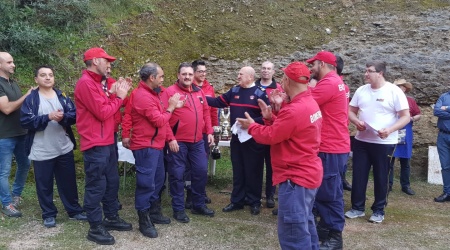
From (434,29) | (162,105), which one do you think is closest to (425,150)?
(434,29)

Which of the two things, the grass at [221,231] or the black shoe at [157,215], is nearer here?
the grass at [221,231]

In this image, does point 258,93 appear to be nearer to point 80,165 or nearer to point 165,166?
point 165,166

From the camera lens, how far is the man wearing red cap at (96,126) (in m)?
4.31

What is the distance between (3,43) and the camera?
7.55m

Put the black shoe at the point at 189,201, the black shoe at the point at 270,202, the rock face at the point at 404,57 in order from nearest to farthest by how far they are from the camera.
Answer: the black shoe at the point at 189,201, the black shoe at the point at 270,202, the rock face at the point at 404,57

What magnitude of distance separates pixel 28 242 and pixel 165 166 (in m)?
1.79

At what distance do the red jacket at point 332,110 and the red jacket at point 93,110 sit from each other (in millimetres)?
2129

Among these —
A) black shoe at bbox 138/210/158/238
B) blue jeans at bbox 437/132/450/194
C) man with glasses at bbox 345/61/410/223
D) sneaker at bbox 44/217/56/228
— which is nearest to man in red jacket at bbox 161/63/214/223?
black shoe at bbox 138/210/158/238

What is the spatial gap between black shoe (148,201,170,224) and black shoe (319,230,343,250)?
1.88 meters

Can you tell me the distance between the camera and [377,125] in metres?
5.24

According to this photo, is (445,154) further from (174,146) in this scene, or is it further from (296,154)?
(174,146)

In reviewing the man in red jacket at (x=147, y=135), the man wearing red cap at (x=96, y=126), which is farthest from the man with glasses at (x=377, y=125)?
the man wearing red cap at (x=96, y=126)

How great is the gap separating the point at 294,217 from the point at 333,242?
1192 millimetres

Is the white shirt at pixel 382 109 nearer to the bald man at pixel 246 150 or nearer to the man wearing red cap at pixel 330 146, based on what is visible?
the man wearing red cap at pixel 330 146
